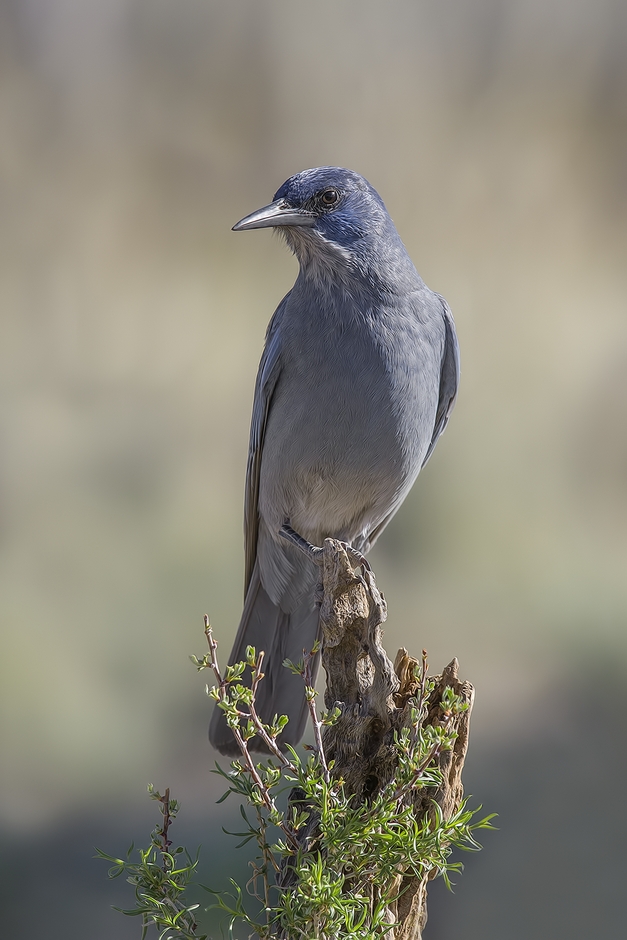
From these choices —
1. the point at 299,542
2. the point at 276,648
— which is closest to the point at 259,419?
the point at 299,542

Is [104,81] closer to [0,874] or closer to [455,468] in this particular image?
[455,468]

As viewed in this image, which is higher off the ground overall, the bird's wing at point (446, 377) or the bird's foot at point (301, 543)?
the bird's wing at point (446, 377)

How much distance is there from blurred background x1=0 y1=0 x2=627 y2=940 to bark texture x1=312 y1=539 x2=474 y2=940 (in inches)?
101

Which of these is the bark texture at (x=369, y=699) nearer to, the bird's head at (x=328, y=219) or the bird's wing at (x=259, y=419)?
the bird's wing at (x=259, y=419)

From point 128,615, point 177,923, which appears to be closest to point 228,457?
point 128,615

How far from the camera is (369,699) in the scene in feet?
6.93

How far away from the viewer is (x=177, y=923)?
5.31 feet

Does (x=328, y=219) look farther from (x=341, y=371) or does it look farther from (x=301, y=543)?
(x=301, y=543)

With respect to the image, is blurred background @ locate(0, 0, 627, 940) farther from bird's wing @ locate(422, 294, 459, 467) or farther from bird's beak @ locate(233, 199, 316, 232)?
bird's beak @ locate(233, 199, 316, 232)

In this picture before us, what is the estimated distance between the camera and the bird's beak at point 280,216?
248 centimetres

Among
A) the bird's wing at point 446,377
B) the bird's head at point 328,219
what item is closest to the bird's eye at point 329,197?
the bird's head at point 328,219

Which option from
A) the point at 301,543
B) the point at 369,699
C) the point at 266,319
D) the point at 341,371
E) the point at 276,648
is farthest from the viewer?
the point at 266,319

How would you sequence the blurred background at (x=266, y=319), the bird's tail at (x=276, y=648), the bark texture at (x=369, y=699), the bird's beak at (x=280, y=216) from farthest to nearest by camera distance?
1. the blurred background at (x=266, y=319)
2. the bird's tail at (x=276, y=648)
3. the bird's beak at (x=280, y=216)
4. the bark texture at (x=369, y=699)

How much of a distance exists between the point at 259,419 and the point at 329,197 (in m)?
0.74
